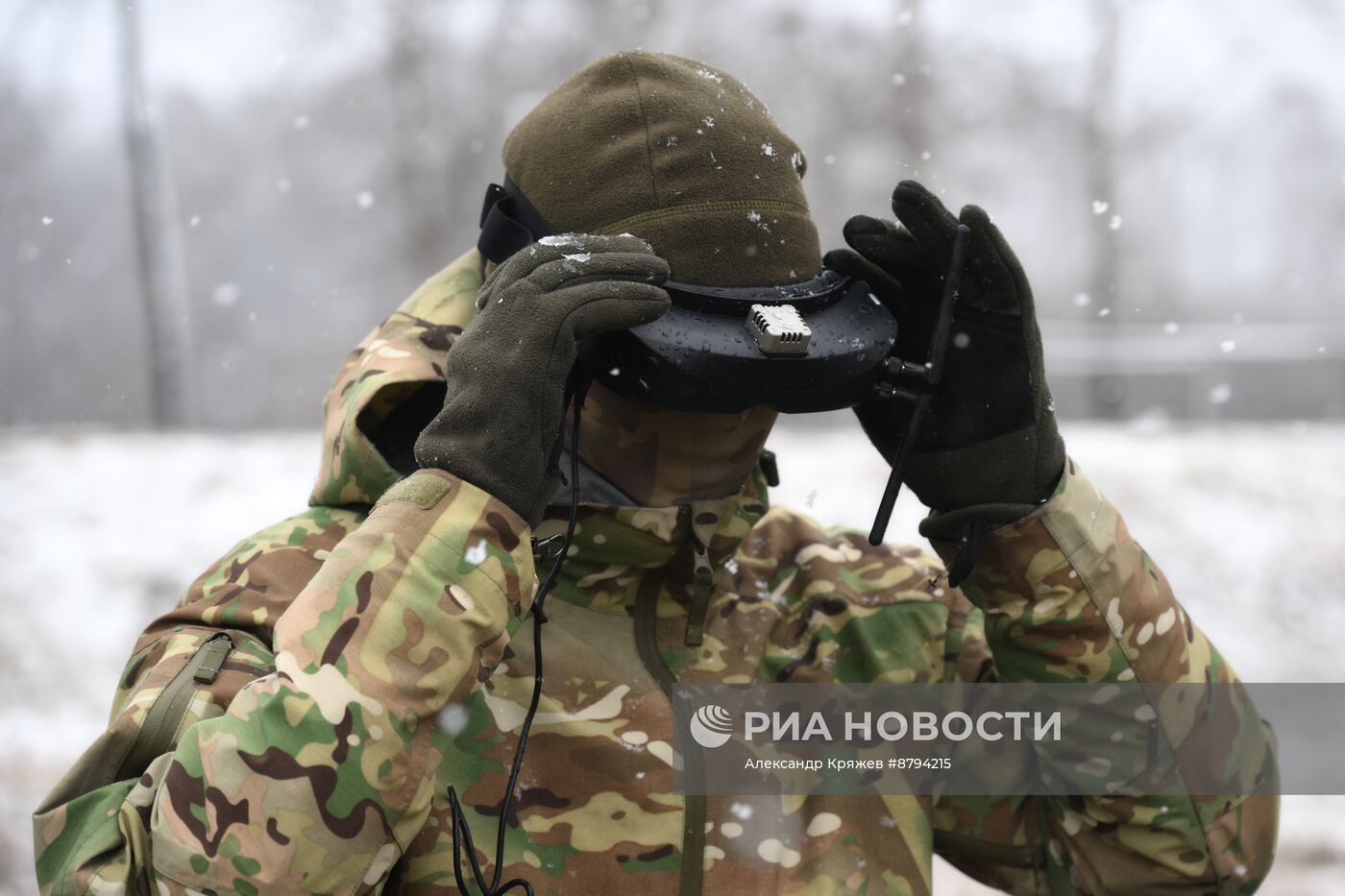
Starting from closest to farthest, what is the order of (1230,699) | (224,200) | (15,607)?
(1230,699)
(15,607)
(224,200)

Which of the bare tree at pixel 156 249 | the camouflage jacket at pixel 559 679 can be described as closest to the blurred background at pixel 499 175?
the bare tree at pixel 156 249

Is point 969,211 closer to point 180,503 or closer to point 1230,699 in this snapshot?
point 1230,699

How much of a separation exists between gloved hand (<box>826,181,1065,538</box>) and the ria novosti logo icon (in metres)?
0.33

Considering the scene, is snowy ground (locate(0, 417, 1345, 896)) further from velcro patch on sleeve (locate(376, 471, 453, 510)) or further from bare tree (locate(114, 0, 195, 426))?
velcro patch on sleeve (locate(376, 471, 453, 510))

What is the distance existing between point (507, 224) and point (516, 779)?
0.63 m

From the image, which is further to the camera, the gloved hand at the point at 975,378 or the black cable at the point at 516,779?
the gloved hand at the point at 975,378

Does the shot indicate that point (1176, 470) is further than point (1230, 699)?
Yes

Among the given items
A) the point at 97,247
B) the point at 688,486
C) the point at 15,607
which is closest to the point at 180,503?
the point at 15,607

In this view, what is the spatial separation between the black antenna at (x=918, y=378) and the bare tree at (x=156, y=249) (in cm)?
673

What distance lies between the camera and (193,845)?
118 centimetres

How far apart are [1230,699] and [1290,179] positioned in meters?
7.06

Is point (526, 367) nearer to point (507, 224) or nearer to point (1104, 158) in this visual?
point (507, 224)

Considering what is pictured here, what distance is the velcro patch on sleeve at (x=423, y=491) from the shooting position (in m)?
1.27

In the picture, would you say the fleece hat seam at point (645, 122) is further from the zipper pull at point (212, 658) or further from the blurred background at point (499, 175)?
the blurred background at point (499, 175)
